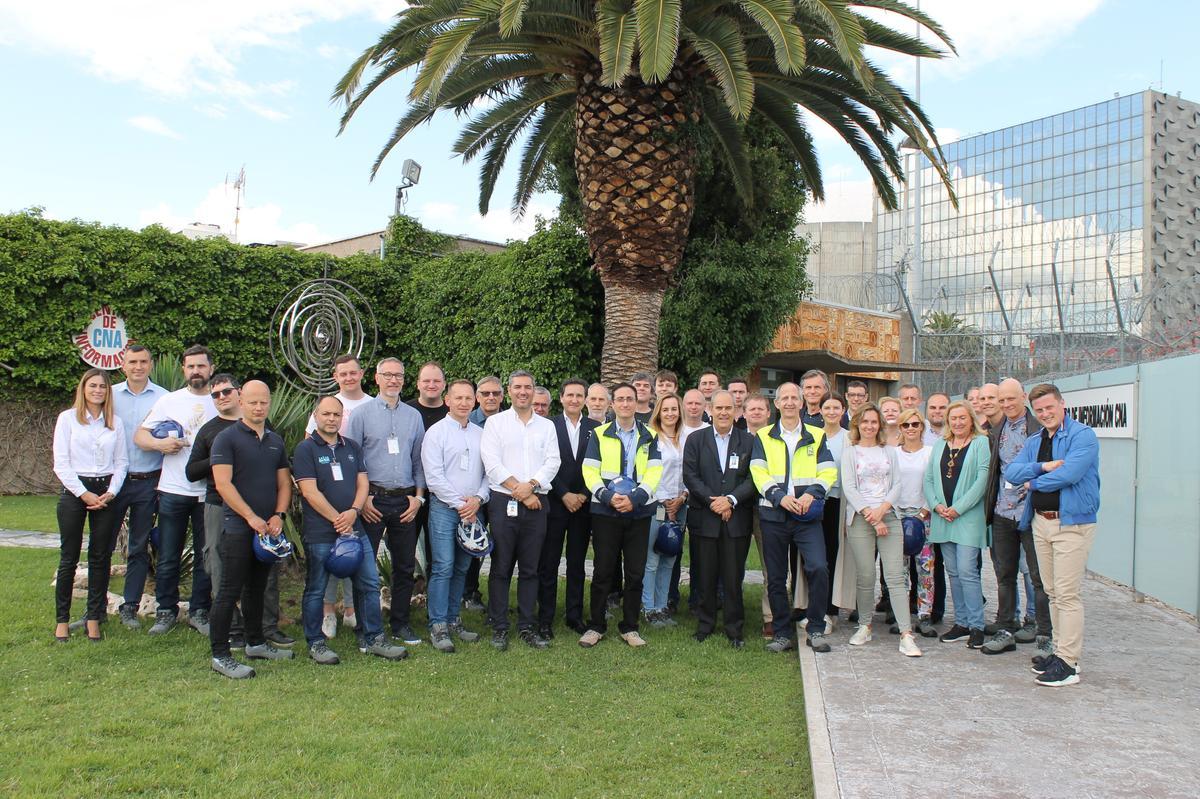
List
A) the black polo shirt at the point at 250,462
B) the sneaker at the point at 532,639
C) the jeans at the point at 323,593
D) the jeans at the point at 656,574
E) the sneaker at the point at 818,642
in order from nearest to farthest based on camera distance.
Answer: the black polo shirt at the point at 250,462, the jeans at the point at 323,593, the sneaker at the point at 818,642, the sneaker at the point at 532,639, the jeans at the point at 656,574

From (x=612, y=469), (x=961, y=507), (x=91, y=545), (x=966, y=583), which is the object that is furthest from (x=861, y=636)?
(x=91, y=545)

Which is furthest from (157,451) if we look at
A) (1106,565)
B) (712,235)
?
(712,235)

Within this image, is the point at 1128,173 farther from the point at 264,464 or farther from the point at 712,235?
the point at 264,464

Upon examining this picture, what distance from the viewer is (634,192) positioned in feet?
37.8

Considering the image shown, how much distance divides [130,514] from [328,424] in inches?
75.9

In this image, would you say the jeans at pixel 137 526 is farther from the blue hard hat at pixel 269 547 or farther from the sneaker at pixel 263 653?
the blue hard hat at pixel 269 547

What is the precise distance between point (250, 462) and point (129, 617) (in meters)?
2.00

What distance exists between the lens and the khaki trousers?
5789mm

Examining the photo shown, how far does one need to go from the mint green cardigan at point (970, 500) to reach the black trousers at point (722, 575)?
151 cm

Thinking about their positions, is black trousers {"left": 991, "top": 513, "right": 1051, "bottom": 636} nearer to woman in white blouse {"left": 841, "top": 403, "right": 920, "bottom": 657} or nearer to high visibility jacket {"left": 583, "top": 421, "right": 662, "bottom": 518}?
woman in white blouse {"left": 841, "top": 403, "right": 920, "bottom": 657}

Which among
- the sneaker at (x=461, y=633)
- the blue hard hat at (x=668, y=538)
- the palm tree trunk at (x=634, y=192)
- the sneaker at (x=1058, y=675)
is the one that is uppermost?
the palm tree trunk at (x=634, y=192)

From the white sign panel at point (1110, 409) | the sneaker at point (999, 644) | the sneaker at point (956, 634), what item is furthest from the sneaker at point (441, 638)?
the white sign panel at point (1110, 409)

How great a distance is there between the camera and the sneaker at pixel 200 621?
654 cm

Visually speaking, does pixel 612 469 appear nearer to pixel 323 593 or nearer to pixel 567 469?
pixel 567 469
